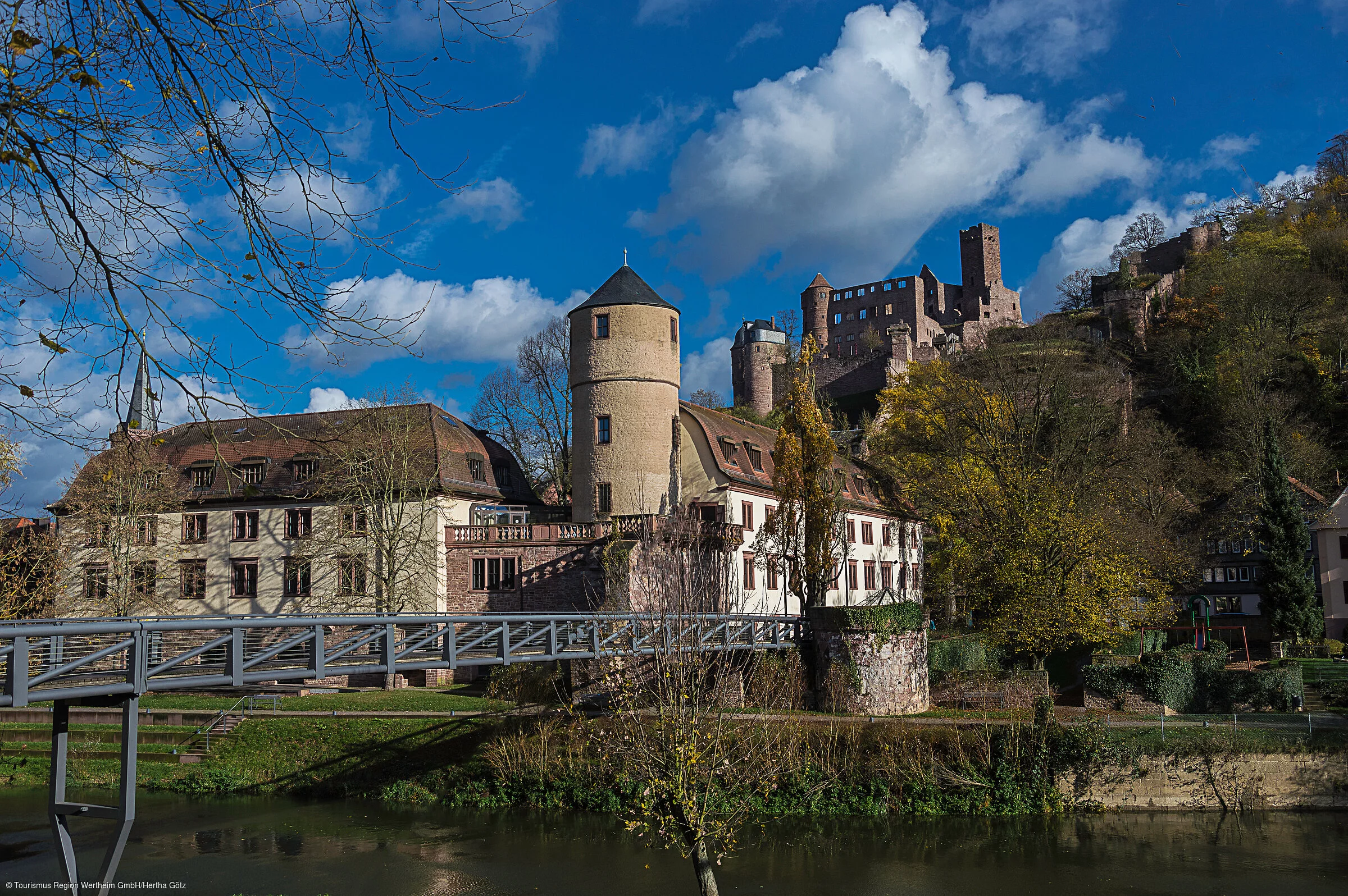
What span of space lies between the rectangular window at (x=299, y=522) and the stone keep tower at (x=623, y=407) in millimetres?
11184

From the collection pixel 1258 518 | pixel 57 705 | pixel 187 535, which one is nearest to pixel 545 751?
pixel 57 705

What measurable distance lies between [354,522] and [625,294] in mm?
14249

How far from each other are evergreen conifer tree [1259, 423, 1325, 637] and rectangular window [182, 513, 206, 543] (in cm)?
4586

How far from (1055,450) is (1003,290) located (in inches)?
2838

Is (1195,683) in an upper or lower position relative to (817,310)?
Result: lower

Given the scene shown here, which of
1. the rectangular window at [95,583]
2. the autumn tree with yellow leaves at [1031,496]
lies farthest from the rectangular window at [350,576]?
the autumn tree with yellow leaves at [1031,496]

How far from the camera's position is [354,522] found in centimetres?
3953

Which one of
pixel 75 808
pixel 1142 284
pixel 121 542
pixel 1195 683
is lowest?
pixel 1195 683

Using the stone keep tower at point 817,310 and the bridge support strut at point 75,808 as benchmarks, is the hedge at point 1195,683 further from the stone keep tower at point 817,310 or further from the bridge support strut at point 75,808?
the stone keep tower at point 817,310

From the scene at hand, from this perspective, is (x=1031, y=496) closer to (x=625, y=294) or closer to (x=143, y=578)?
(x=625, y=294)

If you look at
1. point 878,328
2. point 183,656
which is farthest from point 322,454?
point 878,328

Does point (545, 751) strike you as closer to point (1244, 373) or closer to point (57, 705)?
point (57, 705)

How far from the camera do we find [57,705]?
34.1ft

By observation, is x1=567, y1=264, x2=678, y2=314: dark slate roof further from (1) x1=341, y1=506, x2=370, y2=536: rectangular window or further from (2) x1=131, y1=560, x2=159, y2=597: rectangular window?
(2) x1=131, y1=560, x2=159, y2=597: rectangular window
